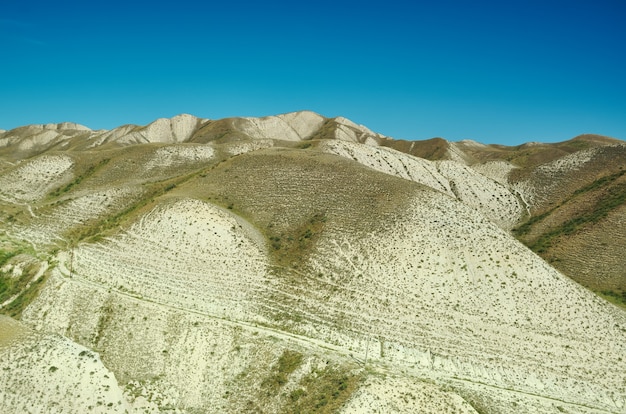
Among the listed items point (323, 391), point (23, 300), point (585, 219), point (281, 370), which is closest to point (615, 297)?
point (585, 219)

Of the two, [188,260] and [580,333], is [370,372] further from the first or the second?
[188,260]

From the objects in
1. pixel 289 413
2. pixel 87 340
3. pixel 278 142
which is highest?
pixel 278 142

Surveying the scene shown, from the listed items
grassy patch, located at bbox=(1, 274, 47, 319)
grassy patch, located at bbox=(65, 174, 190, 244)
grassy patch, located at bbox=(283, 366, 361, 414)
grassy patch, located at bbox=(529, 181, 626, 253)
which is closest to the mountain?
grassy patch, located at bbox=(283, 366, 361, 414)

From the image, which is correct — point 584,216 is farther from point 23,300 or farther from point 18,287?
point 18,287

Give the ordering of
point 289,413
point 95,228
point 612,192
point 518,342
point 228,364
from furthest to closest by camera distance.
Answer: point 612,192, point 95,228, point 518,342, point 228,364, point 289,413

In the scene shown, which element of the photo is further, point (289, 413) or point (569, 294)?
point (569, 294)

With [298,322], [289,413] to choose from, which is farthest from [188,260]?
[289,413]

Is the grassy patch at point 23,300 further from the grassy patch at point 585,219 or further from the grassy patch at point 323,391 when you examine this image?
the grassy patch at point 585,219

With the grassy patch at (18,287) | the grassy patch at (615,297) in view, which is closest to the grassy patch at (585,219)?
the grassy patch at (615,297)
